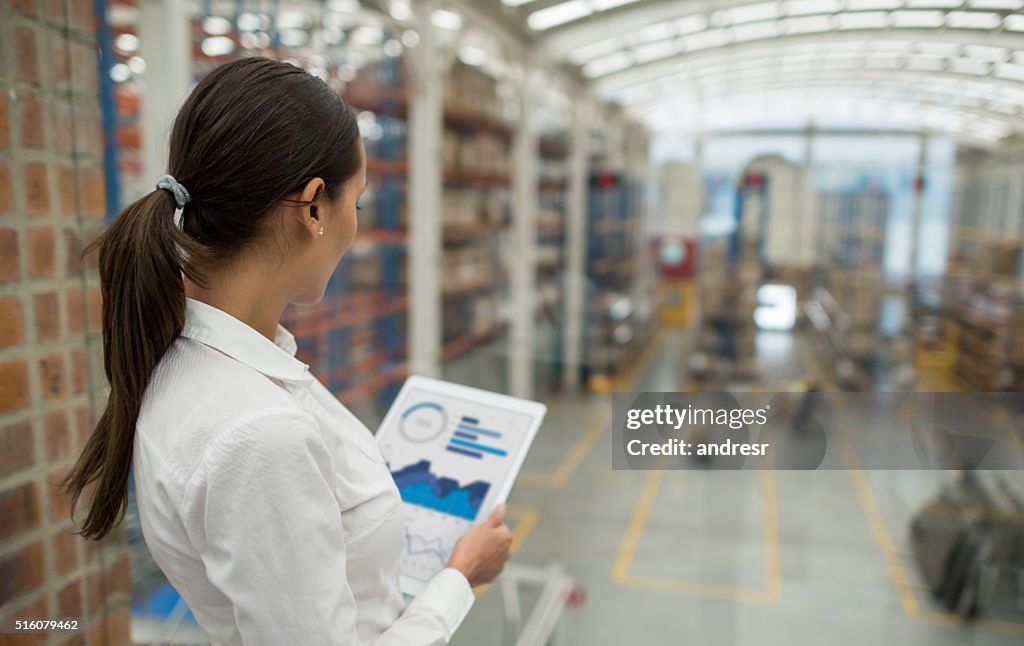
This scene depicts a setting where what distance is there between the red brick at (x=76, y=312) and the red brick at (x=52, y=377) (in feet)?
0.18

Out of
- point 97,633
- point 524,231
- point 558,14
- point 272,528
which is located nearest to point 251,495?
point 272,528

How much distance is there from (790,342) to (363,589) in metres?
3.62

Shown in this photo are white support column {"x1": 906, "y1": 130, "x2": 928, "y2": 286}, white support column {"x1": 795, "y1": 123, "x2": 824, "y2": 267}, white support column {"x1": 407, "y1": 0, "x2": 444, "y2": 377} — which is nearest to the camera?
white support column {"x1": 906, "y1": 130, "x2": 928, "y2": 286}

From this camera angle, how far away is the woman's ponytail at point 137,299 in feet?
2.49

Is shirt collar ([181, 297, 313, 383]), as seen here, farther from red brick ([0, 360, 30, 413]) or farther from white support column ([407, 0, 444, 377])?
white support column ([407, 0, 444, 377])

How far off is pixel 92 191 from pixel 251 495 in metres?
0.83

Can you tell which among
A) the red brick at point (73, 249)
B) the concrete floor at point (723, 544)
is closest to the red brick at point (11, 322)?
the red brick at point (73, 249)

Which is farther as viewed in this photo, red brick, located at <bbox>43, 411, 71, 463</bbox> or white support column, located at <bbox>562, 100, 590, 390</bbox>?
white support column, located at <bbox>562, 100, 590, 390</bbox>

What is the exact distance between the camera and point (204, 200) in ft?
2.57

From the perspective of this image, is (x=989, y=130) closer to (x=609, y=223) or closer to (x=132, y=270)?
(x=609, y=223)

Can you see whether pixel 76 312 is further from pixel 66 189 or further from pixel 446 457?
pixel 446 457

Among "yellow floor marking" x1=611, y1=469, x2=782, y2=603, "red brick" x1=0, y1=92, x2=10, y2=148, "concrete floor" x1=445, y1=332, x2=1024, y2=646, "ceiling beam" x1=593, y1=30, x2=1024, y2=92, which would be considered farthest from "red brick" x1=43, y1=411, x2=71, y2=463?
"yellow floor marking" x1=611, y1=469, x2=782, y2=603

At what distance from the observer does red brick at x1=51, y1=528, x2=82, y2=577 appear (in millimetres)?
1223

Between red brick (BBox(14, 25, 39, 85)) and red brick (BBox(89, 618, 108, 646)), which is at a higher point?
red brick (BBox(14, 25, 39, 85))
